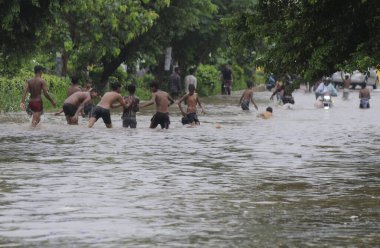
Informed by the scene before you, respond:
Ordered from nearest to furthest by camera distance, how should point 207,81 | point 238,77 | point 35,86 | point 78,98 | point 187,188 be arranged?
point 187,188, point 35,86, point 78,98, point 207,81, point 238,77

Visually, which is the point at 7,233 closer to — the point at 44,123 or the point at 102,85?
the point at 44,123

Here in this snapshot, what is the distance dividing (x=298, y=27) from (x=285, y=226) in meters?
7.95

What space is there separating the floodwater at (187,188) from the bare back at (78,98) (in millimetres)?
1141

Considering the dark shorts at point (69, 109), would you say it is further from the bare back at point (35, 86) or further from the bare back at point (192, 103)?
the bare back at point (192, 103)

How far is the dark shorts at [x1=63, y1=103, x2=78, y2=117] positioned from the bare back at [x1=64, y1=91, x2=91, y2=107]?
0.08 metres

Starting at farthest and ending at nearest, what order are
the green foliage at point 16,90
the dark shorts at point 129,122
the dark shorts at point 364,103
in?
the dark shorts at point 364,103 → the green foliage at point 16,90 → the dark shorts at point 129,122

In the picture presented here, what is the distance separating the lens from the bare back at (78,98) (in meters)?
29.3

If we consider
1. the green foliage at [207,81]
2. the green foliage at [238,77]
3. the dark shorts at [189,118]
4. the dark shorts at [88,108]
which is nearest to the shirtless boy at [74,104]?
the dark shorts at [189,118]

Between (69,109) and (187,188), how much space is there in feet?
48.2

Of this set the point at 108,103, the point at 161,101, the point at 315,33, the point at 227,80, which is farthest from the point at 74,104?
the point at 227,80

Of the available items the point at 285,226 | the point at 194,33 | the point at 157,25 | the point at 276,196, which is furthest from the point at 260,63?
the point at 194,33

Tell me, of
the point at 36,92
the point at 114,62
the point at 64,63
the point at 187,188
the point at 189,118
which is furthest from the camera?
the point at 114,62

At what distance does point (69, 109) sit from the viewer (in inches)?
1161

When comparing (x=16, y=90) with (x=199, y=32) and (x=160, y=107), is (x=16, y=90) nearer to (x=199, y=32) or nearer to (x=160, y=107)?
(x=160, y=107)
